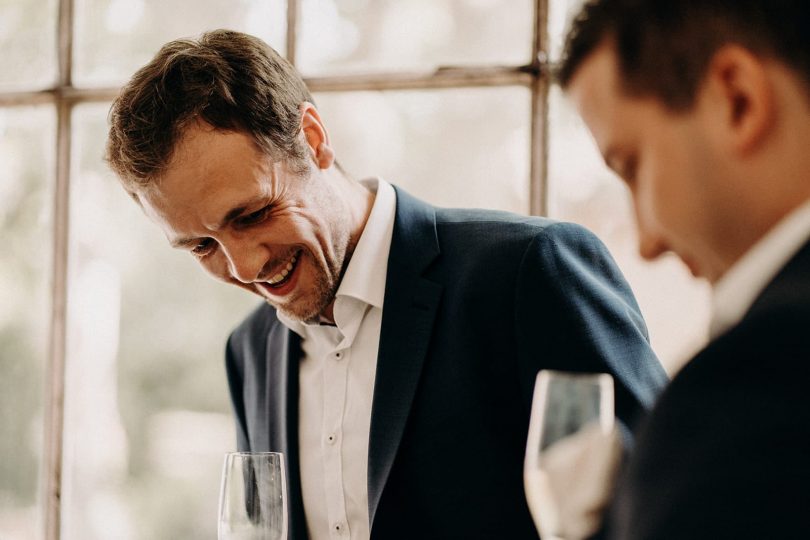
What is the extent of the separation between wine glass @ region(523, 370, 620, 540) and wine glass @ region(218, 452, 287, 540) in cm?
75

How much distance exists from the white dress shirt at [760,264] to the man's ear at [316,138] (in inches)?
55.6

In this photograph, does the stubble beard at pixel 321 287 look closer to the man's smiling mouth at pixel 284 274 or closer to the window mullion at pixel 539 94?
the man's smiling mouth at pixel 284 274

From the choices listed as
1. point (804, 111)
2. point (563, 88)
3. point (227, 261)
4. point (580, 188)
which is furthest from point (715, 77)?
point (580, 188)

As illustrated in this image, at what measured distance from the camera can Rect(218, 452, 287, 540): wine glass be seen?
63.1 inches

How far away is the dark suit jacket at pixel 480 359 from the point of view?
1.82 metres

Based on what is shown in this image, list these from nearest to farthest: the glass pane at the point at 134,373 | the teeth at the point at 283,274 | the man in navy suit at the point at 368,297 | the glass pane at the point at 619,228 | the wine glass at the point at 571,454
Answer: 1. the wine glass at the point at 571,454
2. the man in navy suit at the point at 368,297
3. the teeth at the point at 283,274
4. the glass pane at the point at 619,228
5. the glass pane at the point at 134,373

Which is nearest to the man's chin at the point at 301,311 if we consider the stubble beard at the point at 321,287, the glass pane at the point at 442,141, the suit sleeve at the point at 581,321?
the stubble beard at the point at 321,287

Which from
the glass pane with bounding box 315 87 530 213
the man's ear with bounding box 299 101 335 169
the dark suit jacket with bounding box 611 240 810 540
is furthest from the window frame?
the dark suit jacket with bounding box 611 240 810 540

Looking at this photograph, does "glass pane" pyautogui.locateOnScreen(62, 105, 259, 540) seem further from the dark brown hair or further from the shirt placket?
the dark brown hair

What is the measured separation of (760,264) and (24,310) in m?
3.06

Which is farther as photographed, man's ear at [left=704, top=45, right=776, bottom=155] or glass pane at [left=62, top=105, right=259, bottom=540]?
glass pane at [left=62, top=105, right=259, bottom=540]

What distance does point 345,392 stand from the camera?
6.96 feet

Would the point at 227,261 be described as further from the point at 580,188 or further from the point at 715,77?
the point at 715,77

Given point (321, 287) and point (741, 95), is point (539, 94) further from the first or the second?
point (741, 95)
